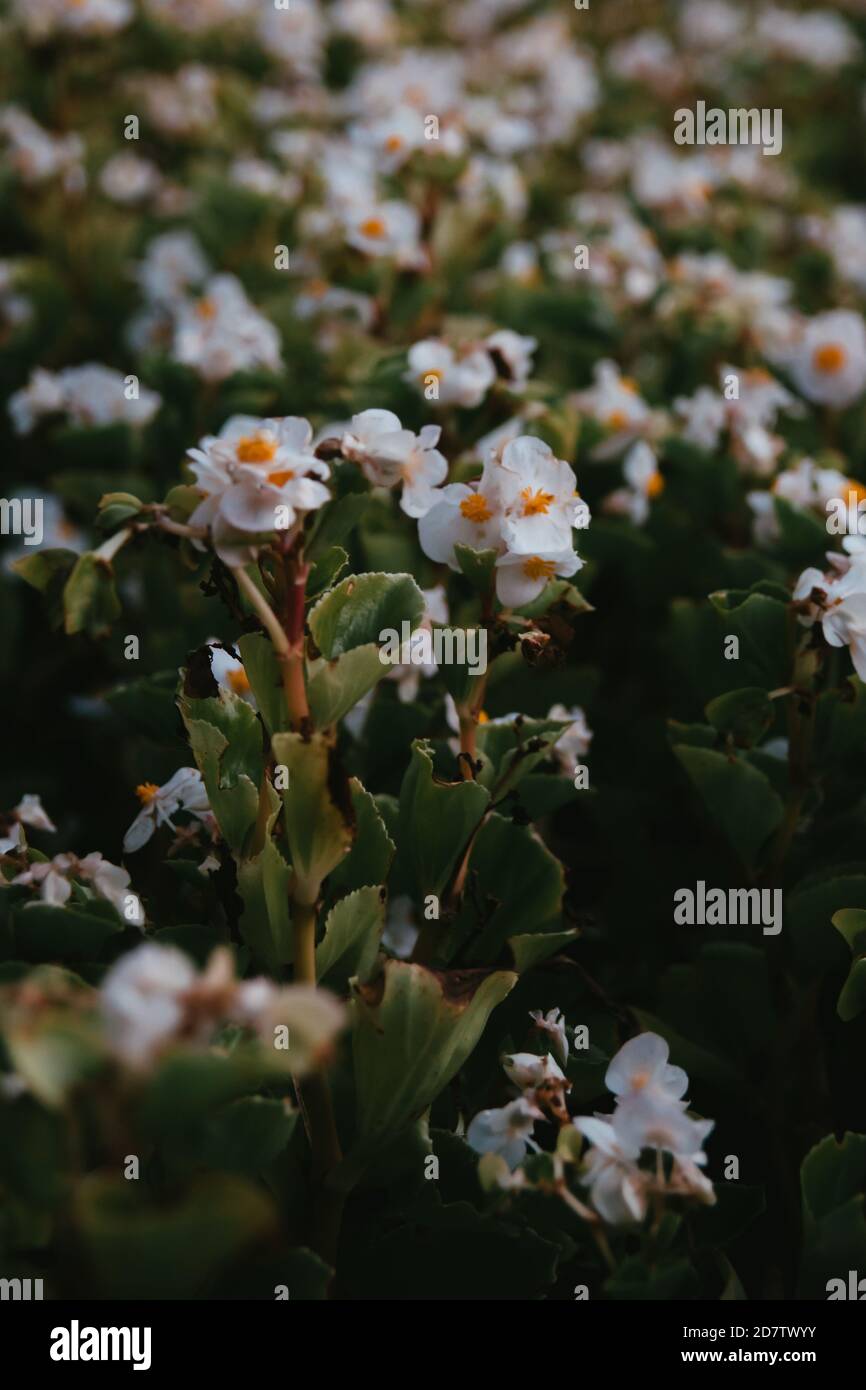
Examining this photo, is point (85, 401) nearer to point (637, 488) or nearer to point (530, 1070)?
point (637, 488)

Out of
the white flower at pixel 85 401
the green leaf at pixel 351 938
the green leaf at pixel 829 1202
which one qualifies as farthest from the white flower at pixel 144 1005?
the white flower at pixel 85 401

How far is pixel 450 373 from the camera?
152 centimetres

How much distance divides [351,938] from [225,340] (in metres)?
0.95

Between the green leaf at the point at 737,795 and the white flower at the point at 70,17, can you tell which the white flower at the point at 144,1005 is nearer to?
the green leaf at the point at 737,795

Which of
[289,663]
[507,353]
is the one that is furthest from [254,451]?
[507,353]

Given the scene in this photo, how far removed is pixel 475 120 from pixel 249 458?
6.32 feet

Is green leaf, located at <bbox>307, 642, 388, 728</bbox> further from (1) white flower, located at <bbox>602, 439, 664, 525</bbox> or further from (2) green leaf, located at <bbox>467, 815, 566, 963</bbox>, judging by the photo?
(1) white flower, located at <bbox>602, 439, 664, 525</bbox>

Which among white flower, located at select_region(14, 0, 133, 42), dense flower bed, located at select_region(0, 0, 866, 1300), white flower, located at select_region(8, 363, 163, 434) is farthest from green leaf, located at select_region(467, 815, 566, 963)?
white flower, located at select_region(14, 0, 133, 42)

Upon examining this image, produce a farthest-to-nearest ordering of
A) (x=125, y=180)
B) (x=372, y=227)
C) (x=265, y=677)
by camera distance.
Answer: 1. (x=125, y=180)
2. (x=372, y=227)
3. (x=265, y=677)

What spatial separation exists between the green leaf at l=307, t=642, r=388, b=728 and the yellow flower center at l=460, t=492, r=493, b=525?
6.3 inches

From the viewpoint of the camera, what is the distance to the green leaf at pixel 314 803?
91 cm

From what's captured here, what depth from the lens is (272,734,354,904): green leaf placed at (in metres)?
0.91

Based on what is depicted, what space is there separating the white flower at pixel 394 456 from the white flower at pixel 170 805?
11.3 inches

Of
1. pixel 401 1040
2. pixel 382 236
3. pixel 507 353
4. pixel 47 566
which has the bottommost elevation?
pixel 401 1040
